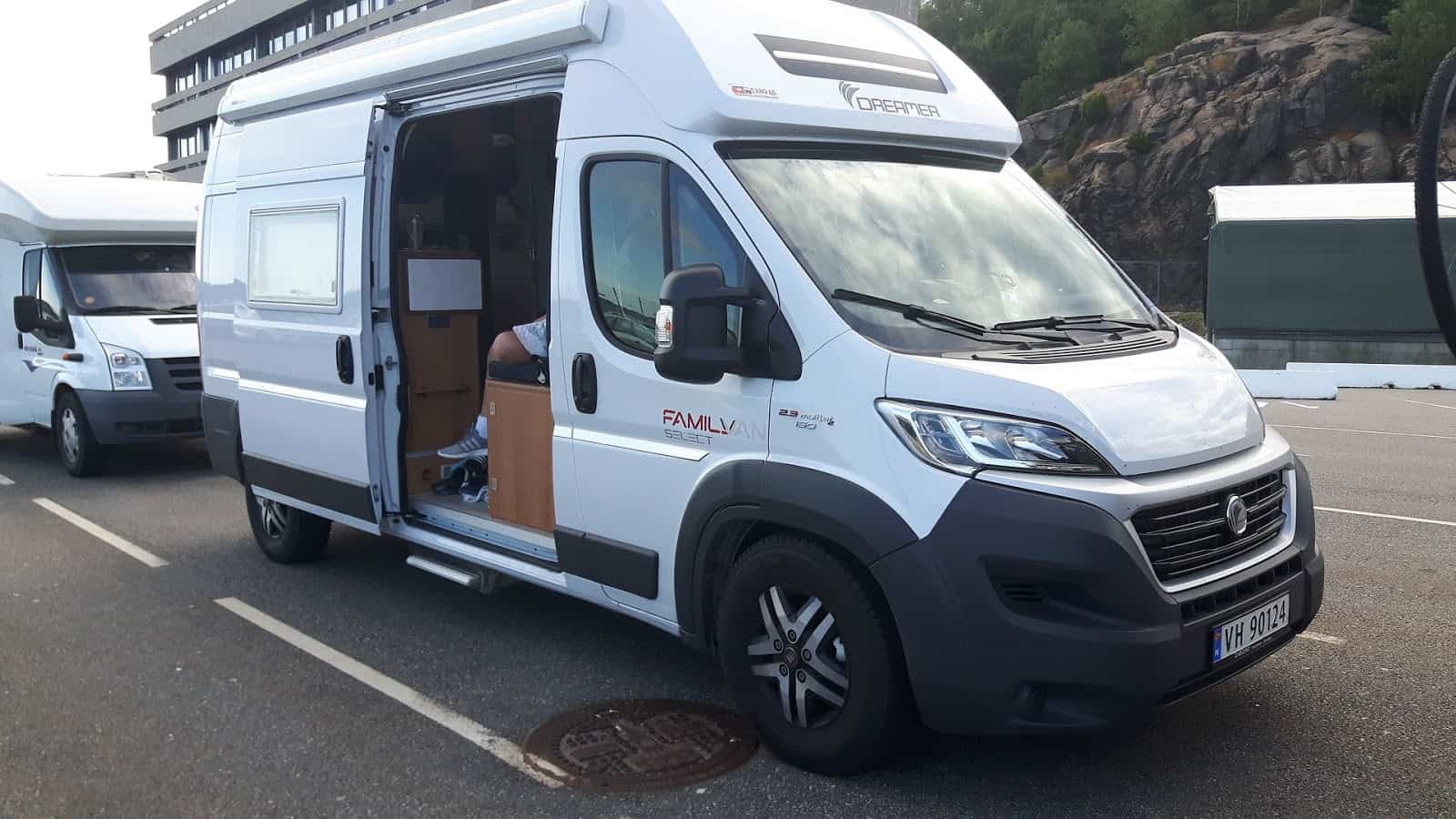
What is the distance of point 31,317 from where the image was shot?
35.8 feet

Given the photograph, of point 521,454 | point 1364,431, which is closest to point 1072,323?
point 521,454

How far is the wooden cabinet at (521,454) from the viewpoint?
534 cm

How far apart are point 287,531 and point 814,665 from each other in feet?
13.8

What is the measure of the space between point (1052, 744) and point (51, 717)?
3.80 metres

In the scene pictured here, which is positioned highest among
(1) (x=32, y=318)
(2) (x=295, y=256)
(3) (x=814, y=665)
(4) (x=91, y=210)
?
(4) (x=91, y=210)

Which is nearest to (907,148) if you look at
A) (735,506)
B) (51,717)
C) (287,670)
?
(735,506)

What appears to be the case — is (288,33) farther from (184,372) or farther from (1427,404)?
(1427,404)

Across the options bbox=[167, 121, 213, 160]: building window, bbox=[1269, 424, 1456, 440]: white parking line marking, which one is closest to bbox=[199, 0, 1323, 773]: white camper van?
bbox=[1269, 424, 1456, 440]: white parking line marking

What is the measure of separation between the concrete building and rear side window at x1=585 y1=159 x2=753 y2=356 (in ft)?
168

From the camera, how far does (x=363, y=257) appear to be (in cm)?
586

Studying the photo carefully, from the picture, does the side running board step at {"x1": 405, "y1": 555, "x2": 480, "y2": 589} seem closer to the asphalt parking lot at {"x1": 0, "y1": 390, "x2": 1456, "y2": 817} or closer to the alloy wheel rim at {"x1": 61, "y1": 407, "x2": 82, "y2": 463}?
the asphalt parking lot at {"x1": 0, "y1": 390, "x2": 1456, "y2": 817}

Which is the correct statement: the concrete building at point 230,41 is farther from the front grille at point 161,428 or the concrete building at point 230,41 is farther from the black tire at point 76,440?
the front grille at point 161,428

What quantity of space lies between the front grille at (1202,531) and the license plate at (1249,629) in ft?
0.60

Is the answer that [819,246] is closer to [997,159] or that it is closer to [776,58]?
[776,58]
